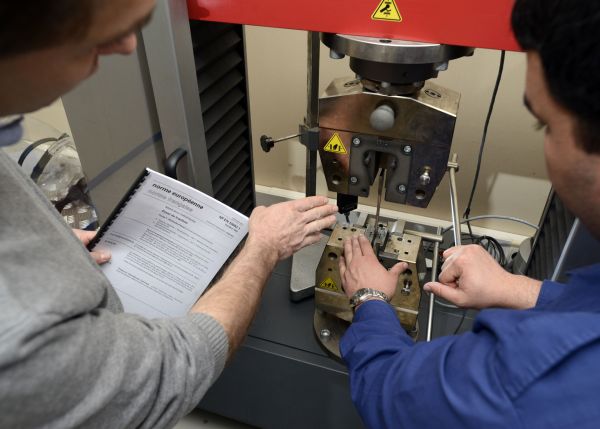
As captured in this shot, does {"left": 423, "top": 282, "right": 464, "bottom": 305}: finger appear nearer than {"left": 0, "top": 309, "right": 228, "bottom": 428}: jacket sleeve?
No

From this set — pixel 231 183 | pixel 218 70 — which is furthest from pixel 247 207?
pixel 218 70

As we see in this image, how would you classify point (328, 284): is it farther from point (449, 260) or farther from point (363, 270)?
point (449, 260)

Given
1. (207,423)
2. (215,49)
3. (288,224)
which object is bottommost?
(207,423)

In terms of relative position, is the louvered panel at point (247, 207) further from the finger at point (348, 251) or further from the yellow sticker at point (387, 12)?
the yellow sticker at point (387, 12)

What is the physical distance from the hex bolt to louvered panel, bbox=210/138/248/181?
1.64 feet

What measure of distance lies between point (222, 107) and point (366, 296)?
1.99 feet

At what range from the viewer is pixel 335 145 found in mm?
985

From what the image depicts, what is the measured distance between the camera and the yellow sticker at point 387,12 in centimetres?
77

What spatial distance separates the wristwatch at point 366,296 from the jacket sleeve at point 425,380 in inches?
3.2

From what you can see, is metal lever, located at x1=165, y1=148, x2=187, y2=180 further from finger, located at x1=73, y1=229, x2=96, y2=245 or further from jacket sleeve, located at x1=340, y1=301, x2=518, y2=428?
jacket sleeve, located at x1=340, y1=301, x2=518, y2=428

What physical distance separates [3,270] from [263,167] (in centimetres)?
164

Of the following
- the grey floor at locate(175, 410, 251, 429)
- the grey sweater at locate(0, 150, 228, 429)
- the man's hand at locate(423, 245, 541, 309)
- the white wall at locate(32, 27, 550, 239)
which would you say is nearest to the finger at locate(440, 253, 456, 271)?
the man's hand at locate(423, 245, 541, 309)

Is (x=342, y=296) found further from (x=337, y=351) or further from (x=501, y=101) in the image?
(x=501, y=101)

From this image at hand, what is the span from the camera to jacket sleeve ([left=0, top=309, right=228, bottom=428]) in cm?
49
